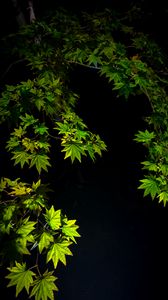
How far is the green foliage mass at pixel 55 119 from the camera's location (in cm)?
183

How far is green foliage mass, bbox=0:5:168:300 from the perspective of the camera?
183cm

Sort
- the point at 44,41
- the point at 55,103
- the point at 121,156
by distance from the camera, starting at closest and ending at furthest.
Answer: the point at 55,103 → the point at 44,41 → the point at 121,156

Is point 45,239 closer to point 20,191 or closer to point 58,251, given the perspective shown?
point 58,251

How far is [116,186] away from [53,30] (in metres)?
3.44

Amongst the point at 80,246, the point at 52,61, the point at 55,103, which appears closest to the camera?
the point at 55,103

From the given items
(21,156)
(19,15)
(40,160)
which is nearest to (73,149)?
(40,160)

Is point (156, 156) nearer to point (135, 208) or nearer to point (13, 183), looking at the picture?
point (13, 183)

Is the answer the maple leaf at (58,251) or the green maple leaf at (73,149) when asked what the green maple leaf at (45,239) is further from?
the green maple leaf at (73,149)

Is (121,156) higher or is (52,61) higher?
(52,61)

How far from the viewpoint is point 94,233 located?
183 inches

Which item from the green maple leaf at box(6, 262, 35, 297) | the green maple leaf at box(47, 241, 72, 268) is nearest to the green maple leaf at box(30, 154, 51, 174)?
the green maple leaf at box(47, 241, 72, 268)

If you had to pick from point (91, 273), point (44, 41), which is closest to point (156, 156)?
point (44, 41)

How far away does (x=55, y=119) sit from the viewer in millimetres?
2559

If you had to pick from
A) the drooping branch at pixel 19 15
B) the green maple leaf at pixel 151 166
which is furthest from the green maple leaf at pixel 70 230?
the drooping branch at pixel 19 15
